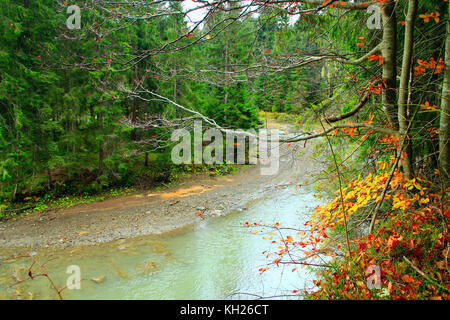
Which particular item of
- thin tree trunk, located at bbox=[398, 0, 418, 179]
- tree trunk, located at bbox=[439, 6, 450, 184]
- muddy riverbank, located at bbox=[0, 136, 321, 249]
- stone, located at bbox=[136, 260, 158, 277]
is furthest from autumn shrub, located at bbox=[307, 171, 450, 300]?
stone, located at bbox=[136, 260, 158, 277]

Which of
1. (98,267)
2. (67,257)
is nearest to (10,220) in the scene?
(67,257)

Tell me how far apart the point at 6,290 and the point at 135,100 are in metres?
8.79

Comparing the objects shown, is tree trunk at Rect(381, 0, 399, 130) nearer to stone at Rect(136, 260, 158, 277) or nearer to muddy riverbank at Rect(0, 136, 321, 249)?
muddy riverbank at Rect(0, 136, 321, 249)

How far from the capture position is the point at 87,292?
18.4 feet

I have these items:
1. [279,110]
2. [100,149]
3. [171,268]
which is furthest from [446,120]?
[100,149]

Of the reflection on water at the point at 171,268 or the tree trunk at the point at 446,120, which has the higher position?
the tree trunk at the point at 446,120

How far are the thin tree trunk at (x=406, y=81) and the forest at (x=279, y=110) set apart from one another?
0.01 meters

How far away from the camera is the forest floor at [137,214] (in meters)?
8.09

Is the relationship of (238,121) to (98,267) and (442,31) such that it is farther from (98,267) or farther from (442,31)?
(442,31)

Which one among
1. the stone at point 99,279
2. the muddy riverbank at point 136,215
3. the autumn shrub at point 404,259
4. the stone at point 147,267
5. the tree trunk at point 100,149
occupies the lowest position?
the stone at point 99,279

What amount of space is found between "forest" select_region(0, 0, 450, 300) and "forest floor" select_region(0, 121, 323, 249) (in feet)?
1.62
